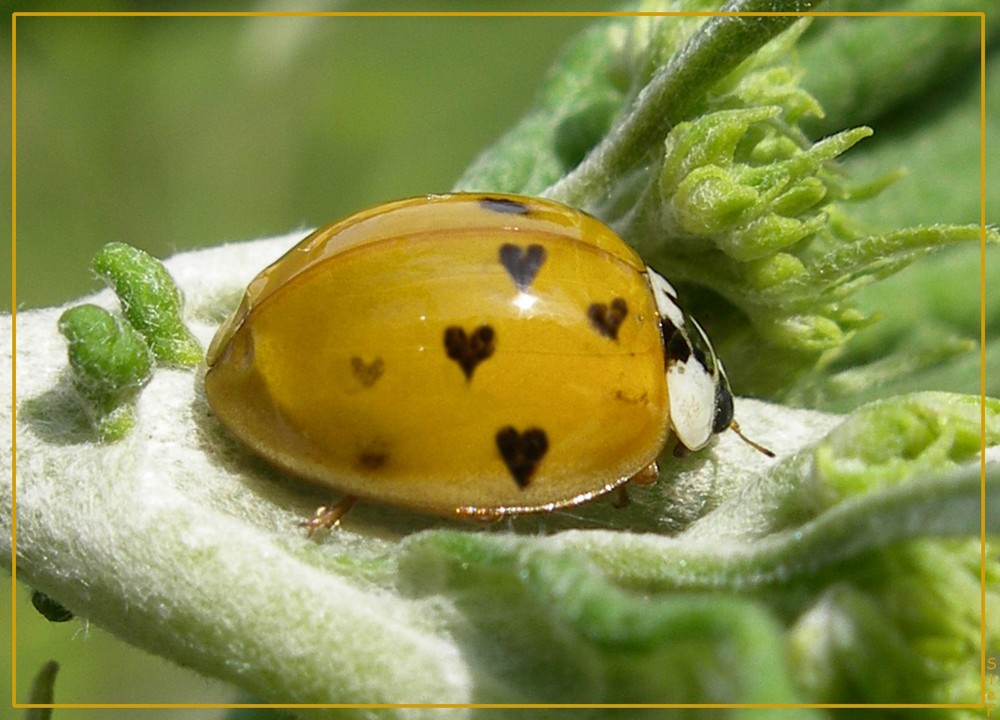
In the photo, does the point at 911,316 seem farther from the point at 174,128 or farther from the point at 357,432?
the point at 174,128

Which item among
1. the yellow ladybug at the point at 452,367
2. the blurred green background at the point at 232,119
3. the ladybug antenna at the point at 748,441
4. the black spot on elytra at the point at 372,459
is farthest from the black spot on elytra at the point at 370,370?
the blurred green background at the point at 232,119

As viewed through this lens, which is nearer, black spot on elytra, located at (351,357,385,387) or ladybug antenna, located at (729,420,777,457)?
black spot on elytra, located at (351,357,385,387)

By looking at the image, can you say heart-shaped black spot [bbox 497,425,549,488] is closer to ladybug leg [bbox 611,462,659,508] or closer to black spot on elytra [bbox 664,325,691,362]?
ladybug leg [bbox 611,462,659,508]

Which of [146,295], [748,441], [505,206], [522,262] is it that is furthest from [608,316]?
[146,295]

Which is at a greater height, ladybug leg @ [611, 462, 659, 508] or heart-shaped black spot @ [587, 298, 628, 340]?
heart-shaped black spot @ [587, 298, 628, 340]

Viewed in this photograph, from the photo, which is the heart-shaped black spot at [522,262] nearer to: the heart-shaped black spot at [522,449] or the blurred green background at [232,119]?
the heart-shaped black spot at [522,449]

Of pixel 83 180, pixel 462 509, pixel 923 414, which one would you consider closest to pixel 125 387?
pixel 462 509

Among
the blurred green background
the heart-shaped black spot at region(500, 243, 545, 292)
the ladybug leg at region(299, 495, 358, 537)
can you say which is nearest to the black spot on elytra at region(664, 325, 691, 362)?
the heart-shaped black spot at region(500, 243, 545, 292)
